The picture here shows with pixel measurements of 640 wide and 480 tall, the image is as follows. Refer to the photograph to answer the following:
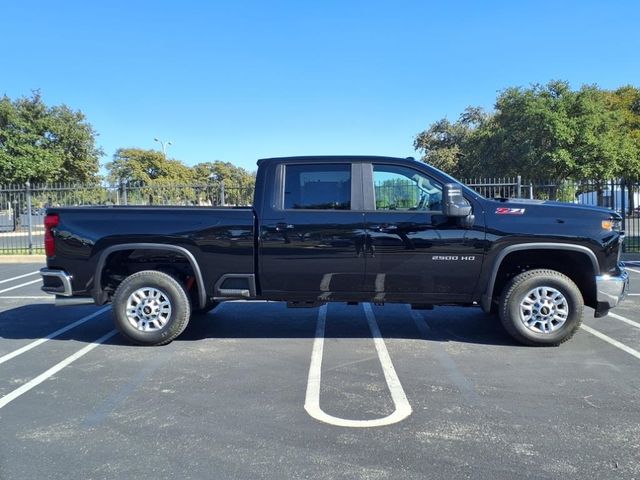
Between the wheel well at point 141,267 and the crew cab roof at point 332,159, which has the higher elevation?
the crew cab roof at point 332,159

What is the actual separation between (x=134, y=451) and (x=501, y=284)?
13.9ft

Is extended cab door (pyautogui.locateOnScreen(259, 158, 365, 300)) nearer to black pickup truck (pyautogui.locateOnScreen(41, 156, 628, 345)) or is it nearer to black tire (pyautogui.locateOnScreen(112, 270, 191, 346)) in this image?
black pickup truck (pyautogui.locateOnScreen(41, 156, 628, 345))

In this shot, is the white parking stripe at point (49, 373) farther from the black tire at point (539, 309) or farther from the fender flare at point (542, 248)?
the black tire at point (539, 309)

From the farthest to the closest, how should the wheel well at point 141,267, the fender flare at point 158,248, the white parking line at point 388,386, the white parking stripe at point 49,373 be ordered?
the wheel well at point 141,267
the fender flare at point 158,248
the white parking stripe at point 49,373
the white parking line at point 388,386

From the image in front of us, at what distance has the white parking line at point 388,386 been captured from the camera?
3.92m

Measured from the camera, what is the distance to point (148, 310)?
19.7ft

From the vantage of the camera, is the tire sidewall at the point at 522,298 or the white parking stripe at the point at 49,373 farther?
the tire sidewall at the point at 522,298

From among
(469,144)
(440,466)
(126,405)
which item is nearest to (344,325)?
(126,405)

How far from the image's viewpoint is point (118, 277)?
6.41 metres

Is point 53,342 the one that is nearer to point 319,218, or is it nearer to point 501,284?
point 319,218

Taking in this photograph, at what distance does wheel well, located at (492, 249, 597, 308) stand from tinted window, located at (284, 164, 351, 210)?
1900 millimetres

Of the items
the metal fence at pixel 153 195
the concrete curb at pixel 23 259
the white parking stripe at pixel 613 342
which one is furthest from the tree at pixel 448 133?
the white parking stripe at pixel 613 342

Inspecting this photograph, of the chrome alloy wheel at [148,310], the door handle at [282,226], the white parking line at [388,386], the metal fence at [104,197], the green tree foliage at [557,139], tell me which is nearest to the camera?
the white parking line at [388,386]

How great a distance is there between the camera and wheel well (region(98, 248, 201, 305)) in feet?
20.1
